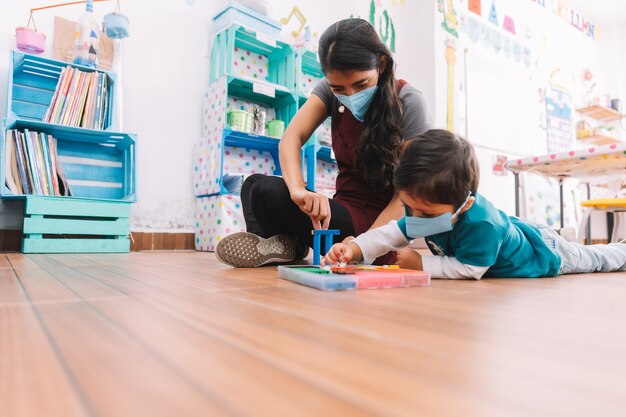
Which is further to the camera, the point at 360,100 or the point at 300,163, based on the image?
the point at 300,163

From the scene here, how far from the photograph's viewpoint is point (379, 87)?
42.6 inches

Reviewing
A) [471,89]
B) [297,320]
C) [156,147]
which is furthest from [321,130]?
[297,320]

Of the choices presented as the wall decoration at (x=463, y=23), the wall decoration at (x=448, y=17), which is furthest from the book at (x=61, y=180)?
the wall decoration at (x=463, y=23)

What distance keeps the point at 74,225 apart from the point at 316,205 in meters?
1.23

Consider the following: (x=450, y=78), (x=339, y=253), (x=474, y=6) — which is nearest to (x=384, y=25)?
(x=450, y=78)

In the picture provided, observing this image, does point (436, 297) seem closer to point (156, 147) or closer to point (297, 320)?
point (297, 320)

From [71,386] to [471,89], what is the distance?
3764 mm

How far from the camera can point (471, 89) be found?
3.53 metres

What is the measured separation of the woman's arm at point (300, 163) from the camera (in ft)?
3.29

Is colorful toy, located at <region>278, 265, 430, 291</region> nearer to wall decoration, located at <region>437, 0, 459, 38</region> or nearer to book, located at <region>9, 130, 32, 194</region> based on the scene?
book, located at <region>9, 130, 32, 194</region>

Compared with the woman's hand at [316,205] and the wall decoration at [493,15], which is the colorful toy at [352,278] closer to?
the woman's hand at [316,205]

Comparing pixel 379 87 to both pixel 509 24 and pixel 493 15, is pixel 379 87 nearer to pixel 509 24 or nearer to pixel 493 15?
pixel 493 15

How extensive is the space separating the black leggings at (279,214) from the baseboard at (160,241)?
3.79 feet

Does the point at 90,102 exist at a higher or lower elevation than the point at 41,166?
higher
